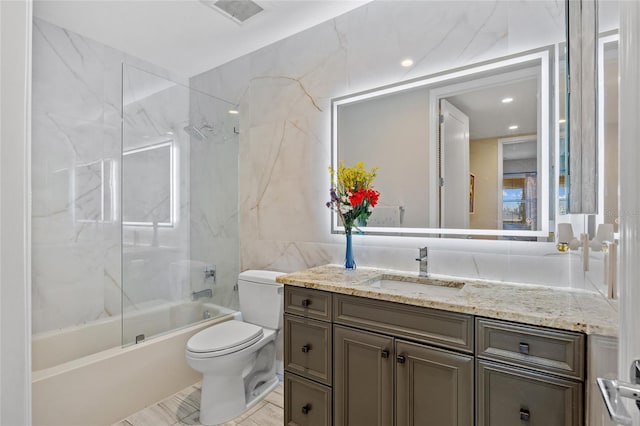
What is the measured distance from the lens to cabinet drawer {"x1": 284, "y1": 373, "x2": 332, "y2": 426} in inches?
64.4

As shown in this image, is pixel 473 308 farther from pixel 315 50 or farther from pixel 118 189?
pixel 118 189

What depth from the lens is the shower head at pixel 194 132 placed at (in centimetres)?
264

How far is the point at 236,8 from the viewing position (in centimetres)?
216

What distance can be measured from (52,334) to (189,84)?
2347mm

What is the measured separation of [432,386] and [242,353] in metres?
1.14

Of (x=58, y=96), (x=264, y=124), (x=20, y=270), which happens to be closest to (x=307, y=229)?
(x=264, y=124)

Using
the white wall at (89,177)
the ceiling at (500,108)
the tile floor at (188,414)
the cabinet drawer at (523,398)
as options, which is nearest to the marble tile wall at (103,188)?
the white wall at (89,177)

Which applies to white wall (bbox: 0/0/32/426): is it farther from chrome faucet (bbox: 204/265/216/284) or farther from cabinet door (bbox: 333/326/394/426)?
chrome faucet (bbox: 204/265/216/284)

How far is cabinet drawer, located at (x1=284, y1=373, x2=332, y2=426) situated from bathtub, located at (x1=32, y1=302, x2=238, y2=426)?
990 mm

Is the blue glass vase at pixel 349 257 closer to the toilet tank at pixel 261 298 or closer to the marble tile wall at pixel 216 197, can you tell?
the toilet tank at pixel 261 298

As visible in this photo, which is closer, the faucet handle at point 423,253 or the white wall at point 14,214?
the white wall at point 14,214

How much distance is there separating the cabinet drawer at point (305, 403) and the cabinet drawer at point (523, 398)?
72 cm

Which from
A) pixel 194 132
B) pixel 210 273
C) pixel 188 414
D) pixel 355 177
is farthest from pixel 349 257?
pixel 194 132

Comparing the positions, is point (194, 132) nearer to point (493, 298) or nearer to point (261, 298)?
point (261, 298)
